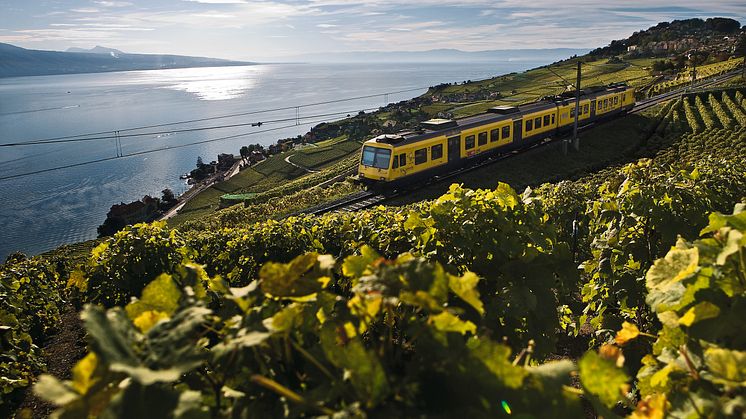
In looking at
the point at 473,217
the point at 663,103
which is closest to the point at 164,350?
the point at 473,217

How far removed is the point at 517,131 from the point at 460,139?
5.47 metres

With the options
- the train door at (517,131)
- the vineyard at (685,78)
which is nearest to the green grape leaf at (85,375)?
the train door at (517,131)

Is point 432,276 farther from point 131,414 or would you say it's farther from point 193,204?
point 193,204

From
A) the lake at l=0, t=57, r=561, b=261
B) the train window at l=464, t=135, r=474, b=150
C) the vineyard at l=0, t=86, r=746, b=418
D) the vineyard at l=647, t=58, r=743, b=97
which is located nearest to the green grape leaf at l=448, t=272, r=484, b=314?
the vineyard at l=0, t=86, r=746, b=418

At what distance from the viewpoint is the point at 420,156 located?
21.2 m

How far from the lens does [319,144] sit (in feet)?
254

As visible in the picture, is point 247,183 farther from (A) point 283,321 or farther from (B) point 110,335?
(B) point 110,335

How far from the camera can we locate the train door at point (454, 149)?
22.5 meters

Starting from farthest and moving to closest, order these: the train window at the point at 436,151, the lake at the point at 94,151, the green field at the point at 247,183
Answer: the lake at the point at 94,151 → the green field at the point at 247,183 → the train window at the point at 436,151

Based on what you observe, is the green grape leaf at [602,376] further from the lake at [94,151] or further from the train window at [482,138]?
the lake at [94,151]

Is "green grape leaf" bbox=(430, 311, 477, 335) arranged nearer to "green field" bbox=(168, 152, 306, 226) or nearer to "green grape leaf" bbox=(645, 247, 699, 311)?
"green grape leaf" bbox=(645, 247, 699, 311)

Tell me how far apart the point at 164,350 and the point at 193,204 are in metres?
56.3

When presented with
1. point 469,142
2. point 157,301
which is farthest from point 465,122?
point 157,301

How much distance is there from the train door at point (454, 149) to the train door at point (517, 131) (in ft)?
16.9
